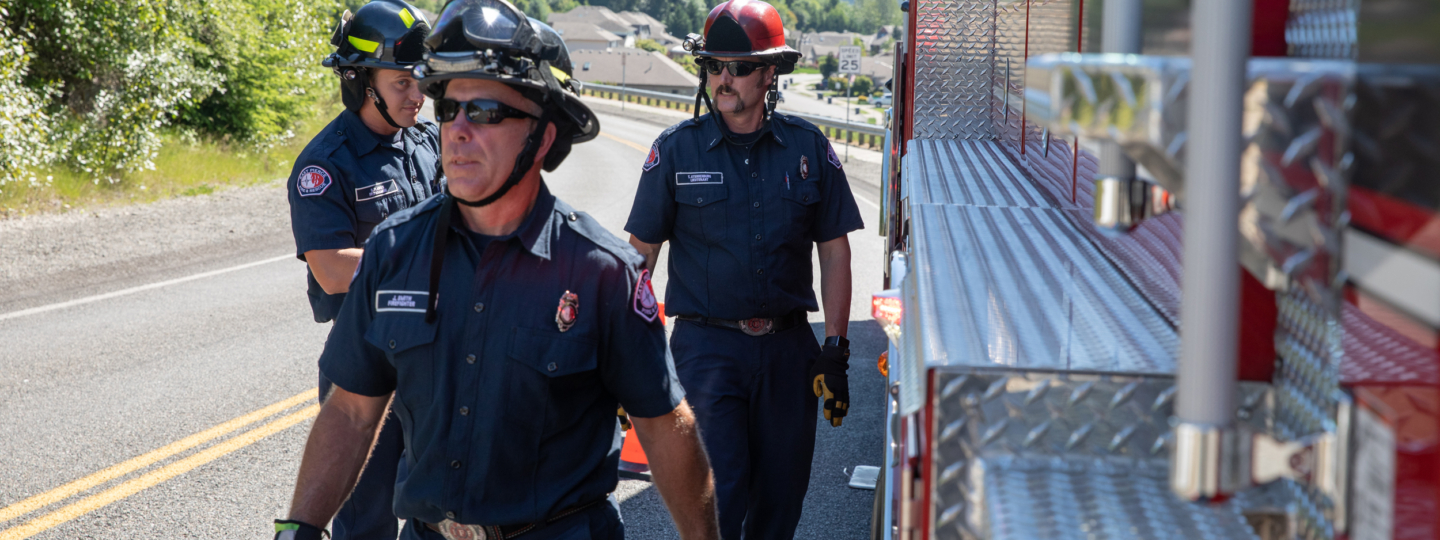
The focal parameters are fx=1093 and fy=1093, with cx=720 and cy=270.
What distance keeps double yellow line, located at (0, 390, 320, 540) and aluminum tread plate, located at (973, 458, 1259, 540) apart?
169 inches

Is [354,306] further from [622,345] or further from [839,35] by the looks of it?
[839,35]

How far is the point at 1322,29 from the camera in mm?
893

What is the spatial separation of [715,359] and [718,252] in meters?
0.40

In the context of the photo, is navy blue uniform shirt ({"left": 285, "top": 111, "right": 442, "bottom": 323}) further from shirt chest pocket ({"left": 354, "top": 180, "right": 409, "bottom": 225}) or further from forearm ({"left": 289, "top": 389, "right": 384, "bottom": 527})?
forearm ({"left": 289, "top": 389, "right": 384, "bottom": 527})

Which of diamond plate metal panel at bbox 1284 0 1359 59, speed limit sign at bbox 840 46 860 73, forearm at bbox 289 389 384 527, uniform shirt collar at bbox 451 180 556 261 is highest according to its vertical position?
speed limit sign at bbox 840 46 860 73

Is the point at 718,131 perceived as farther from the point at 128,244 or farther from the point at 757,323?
the point at 128,244

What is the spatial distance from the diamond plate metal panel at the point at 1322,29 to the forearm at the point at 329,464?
2.14 m

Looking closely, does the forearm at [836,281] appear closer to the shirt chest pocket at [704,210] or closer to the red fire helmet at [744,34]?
the shirt chest pocket at [704,210]

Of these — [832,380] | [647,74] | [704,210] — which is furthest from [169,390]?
[647,74]

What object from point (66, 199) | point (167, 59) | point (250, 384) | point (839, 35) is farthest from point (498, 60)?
point (839, 35)

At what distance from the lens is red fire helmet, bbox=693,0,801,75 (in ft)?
13.3

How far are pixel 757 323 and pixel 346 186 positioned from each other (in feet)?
5.01

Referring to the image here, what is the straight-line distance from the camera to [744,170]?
4035 millimetres

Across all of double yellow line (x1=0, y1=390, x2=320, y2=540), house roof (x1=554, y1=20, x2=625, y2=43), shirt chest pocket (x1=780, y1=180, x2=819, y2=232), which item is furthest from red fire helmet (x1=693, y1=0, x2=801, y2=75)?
house roof (x1=554, y1=20, x2=625, y2=43)
